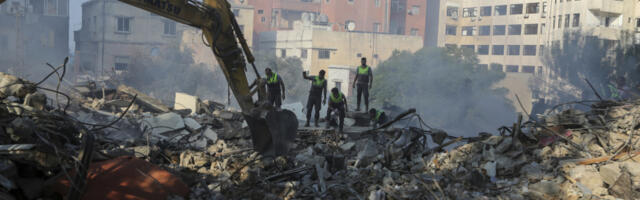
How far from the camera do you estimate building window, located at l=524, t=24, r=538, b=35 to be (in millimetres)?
49875

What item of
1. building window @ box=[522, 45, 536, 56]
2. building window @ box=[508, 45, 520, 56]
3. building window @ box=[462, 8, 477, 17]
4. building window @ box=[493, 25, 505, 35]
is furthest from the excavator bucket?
building window @ box=[462, 8, 477, 17]

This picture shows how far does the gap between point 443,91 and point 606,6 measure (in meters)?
13.3

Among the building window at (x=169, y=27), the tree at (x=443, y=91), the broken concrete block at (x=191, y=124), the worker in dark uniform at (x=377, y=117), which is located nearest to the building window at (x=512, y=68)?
the tree at (x=443, y=91)

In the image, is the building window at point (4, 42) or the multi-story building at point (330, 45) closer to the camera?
the building window at point (4, 42)

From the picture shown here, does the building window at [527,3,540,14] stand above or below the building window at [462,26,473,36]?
above

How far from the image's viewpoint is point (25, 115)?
6156mm

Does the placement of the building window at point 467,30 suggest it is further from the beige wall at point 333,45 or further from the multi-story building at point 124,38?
the multi-story building at point 124,38

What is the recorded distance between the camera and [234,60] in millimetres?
8664

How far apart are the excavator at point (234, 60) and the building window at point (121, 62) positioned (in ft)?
121

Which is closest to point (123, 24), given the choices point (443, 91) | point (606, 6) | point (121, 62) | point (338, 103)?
point (121, 62)

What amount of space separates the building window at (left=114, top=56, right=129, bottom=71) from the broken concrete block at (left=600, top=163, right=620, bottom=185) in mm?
40879

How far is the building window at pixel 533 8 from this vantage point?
162ft

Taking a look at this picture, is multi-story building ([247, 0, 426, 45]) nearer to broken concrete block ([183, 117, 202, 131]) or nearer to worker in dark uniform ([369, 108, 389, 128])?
worker in dark uniform ([369, 108, 389, 128])

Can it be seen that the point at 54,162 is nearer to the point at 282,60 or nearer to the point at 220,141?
the point at 220,141
